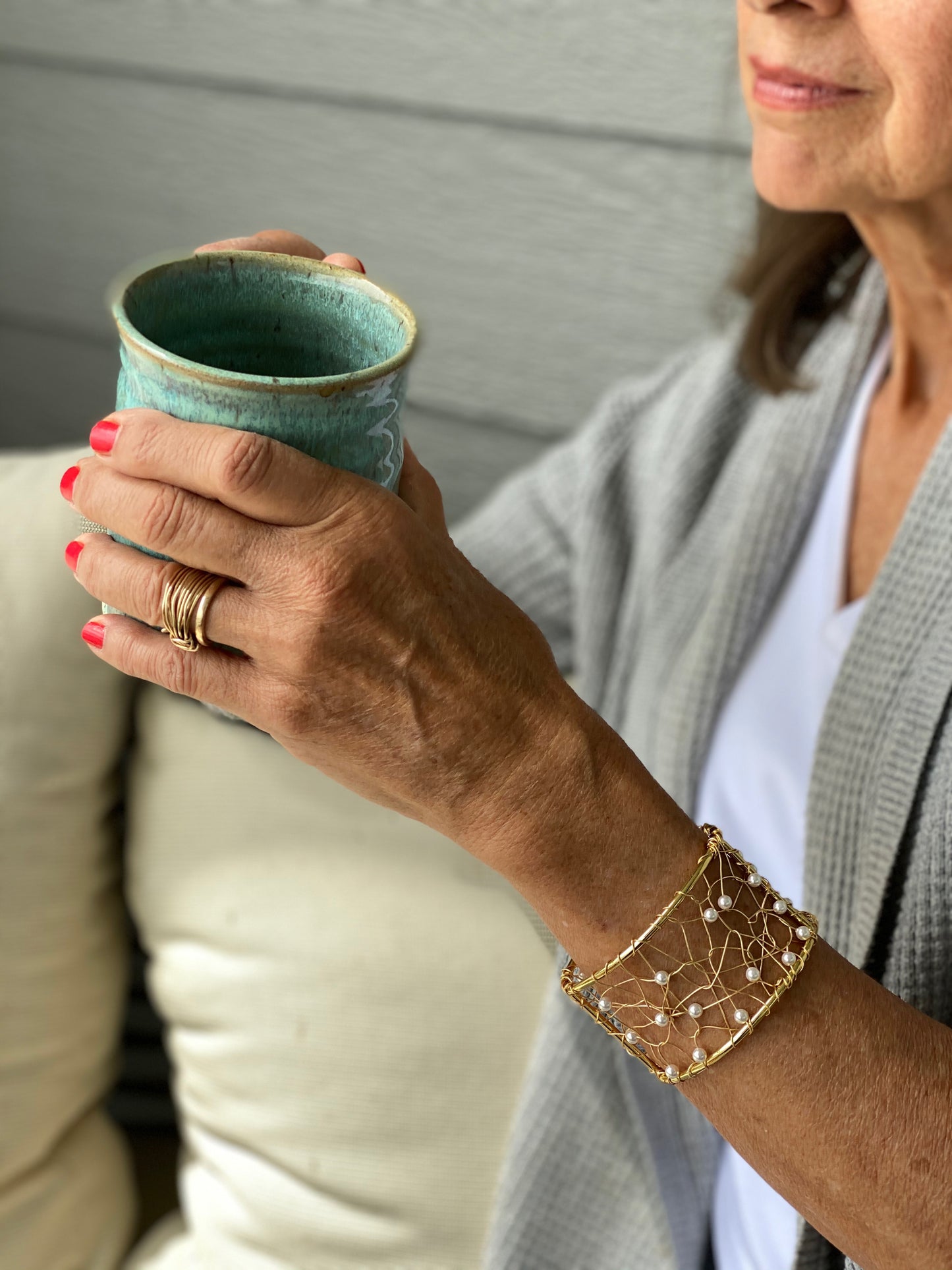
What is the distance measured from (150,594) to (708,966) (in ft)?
1.00

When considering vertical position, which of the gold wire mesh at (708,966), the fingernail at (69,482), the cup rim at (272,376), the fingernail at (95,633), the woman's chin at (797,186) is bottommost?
the gold wire mesh at (708,966)

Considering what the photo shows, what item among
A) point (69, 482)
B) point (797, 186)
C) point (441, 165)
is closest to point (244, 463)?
point (69, 482)

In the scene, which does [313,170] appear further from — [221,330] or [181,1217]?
[181,1217]

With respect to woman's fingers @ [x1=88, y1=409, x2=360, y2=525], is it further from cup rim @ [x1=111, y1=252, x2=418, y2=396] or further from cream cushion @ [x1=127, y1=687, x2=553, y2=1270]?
cream cushion @ [x1=127, y1=687, x2=553, y2=1270]

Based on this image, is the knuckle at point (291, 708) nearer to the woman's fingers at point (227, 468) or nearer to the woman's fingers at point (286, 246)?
the woman's fingers at point (227, 468)

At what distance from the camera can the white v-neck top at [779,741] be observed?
0.83m

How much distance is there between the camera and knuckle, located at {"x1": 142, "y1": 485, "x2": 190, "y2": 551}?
1.46 feet

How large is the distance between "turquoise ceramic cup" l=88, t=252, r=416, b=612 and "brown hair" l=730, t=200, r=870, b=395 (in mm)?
564

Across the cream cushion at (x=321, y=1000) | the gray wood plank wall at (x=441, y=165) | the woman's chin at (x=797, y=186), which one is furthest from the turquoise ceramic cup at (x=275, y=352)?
the gray wood plank wall at (x=441, y=165)

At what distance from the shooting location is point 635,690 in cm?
100

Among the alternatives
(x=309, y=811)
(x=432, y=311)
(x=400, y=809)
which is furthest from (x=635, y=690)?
(x=432, y=311)

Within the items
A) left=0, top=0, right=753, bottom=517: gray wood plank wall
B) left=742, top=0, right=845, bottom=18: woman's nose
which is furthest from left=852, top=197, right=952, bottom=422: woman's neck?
left=0, top=0, right=753, bottom=517: gray wood plank wall

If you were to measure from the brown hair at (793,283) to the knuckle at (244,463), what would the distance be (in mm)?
670

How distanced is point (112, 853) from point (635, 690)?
0.50 m
